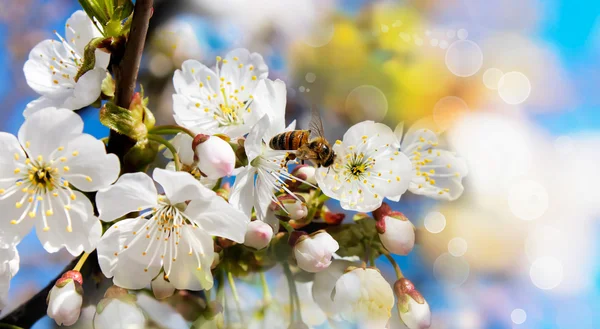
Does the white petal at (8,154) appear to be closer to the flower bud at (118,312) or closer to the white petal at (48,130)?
the white petal at (48,130)

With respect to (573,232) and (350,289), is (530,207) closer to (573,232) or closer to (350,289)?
(573,232)

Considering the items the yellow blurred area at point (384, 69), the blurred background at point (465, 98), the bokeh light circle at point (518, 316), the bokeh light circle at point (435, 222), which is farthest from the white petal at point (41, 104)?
the bokeh light circle at point (518, 316)

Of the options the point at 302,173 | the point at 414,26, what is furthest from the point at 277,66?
the point at 302,173

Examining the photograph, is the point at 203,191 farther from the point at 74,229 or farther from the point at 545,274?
the point at 545,274

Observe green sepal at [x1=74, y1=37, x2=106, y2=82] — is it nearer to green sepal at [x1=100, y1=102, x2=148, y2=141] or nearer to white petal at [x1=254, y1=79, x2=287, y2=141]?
green sepal at [x1=100, y1=102, x2=148, y2=141]

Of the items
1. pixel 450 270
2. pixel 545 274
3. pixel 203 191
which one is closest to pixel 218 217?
pixel 203 191

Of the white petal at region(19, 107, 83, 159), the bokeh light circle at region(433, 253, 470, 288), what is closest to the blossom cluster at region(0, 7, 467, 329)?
the white petal at region(19, 107, 83, 159)
